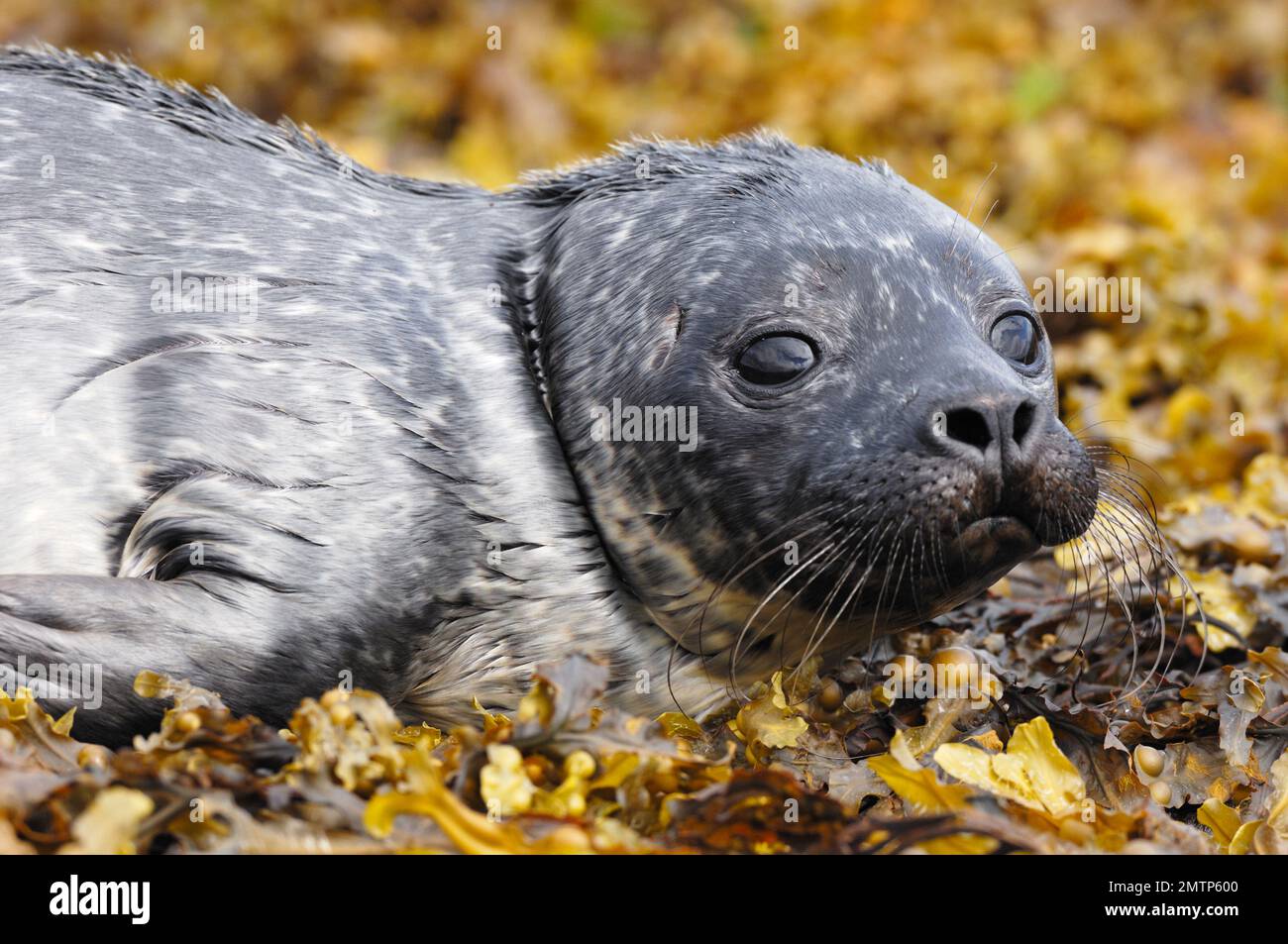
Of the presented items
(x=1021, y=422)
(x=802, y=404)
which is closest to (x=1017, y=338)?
(x=1021, y=422)

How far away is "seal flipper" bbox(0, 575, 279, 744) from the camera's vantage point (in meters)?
2.78

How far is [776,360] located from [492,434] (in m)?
0.64

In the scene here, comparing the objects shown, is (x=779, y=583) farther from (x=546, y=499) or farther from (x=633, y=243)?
(x=633, y=243)

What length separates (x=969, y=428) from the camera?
9.69 ft

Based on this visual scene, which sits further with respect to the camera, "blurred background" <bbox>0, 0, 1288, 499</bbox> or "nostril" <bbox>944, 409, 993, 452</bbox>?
"blurred background" <bbox>0, 0, 1288, 499</bbox>

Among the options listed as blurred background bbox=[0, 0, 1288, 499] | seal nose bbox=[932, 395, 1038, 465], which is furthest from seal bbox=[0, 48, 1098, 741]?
blurred background bbox=[0, 0, 1288, 499]

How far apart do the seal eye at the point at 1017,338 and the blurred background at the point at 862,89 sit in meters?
2.76

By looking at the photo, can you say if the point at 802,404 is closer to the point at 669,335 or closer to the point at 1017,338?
the point at 669,335

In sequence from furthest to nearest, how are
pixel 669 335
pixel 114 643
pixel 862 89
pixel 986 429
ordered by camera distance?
1. pixel 862 89
2. pixel 669 335
3. pixel 986 429
4. pixel 114 643

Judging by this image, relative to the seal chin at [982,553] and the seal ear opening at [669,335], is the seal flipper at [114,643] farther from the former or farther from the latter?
the seal chin at [982,553]

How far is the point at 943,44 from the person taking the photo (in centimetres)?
914

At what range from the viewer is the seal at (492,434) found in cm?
297

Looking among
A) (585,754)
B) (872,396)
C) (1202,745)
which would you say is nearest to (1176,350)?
(1202,745)

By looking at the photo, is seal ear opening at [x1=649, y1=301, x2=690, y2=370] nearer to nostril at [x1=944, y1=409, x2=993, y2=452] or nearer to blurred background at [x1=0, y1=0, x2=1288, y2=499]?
nostril at [x1=944, y1=409, x2=993, y2=452]
